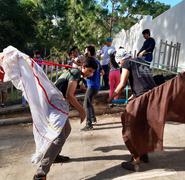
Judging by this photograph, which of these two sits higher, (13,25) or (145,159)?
(13,25)

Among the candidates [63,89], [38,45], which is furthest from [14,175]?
[38,45]

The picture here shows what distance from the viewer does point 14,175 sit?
5.29 meters

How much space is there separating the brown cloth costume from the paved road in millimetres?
387

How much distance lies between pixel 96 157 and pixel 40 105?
1.49m

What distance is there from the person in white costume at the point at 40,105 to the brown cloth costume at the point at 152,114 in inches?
35.7

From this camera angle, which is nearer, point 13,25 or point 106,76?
point 106,76

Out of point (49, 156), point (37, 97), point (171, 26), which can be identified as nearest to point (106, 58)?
point (171, 26)

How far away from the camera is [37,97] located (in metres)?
4.77

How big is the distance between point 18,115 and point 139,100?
5379 mm

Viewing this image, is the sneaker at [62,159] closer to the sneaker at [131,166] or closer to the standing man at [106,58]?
the sneaker at [131,166]

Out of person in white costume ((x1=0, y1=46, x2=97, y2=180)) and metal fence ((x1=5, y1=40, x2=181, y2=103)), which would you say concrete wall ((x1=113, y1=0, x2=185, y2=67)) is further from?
person in white costume ((x1=0, y1=46, x2=97, y2=180))

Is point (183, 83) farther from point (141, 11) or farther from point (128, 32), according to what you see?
point (141, 11)

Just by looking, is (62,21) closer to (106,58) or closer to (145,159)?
(106,58)

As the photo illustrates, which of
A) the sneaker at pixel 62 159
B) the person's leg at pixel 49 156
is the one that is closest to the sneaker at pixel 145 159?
the sneaker at pixel 62 159
